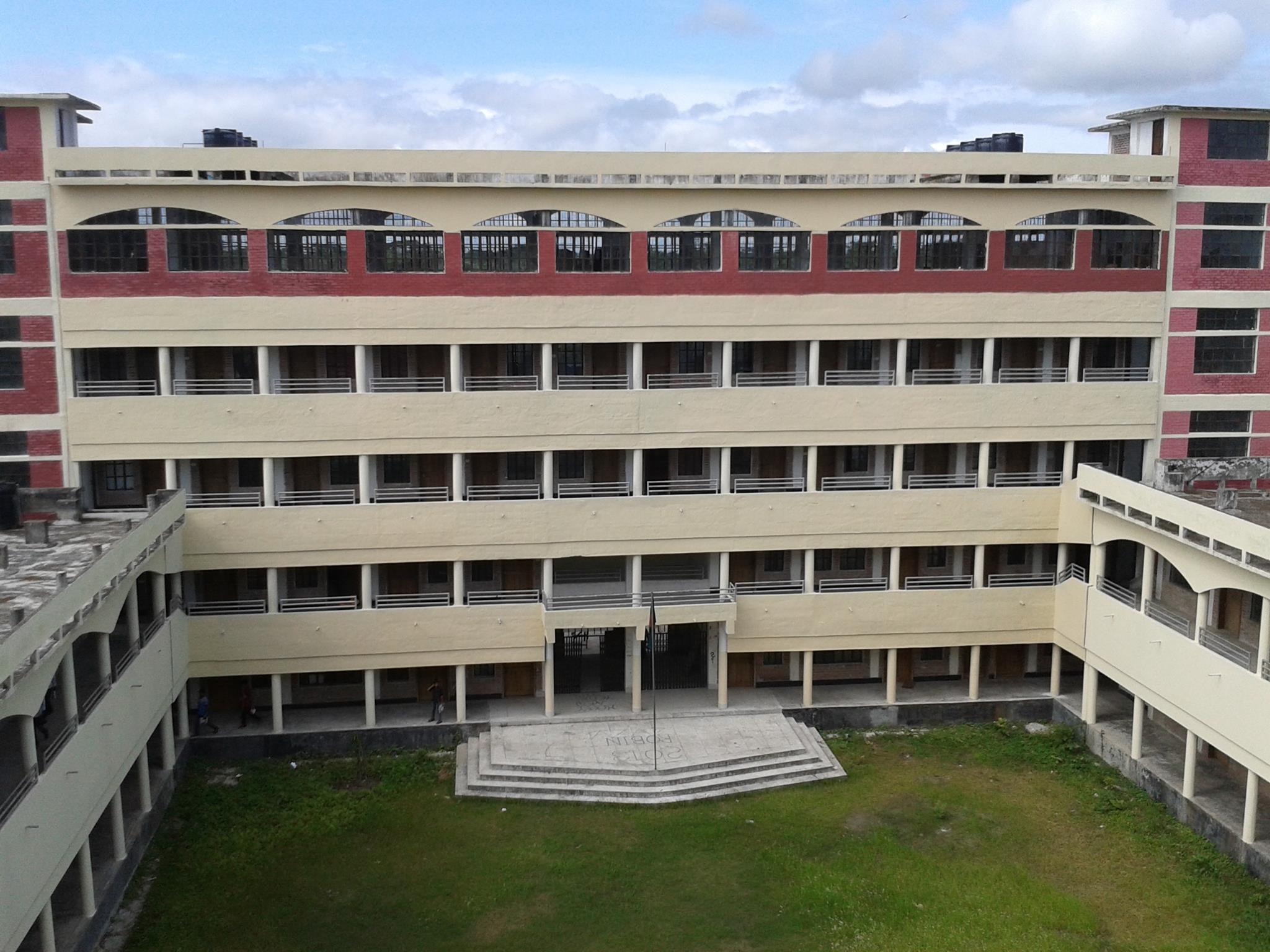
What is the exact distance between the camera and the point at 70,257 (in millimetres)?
24328

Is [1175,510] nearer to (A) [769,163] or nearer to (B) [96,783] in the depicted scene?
(A) [769,163]

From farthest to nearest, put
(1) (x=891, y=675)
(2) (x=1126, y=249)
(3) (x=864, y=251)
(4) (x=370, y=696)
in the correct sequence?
(1) (x=891, y=675), (2) (x=1126, y=249), (3) (x=864, y=251), (4) (x=370, y=696)

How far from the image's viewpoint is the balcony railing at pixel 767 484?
1110 inches

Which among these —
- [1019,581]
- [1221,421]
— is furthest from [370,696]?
[1221,421]

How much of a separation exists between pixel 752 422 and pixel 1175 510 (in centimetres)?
914

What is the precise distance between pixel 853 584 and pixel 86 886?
17979mm

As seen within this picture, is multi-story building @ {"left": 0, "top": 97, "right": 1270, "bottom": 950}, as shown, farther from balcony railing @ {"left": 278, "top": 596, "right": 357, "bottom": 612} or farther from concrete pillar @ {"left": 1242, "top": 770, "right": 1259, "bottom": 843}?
concrete pillar @ {"left": 1242, "top": 770, "right": 1259, "bottom": 843}

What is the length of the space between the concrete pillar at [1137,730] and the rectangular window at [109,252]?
76.7 feet

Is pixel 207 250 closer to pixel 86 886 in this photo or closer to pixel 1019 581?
pixel 86 886

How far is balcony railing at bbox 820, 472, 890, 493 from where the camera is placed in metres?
28.5

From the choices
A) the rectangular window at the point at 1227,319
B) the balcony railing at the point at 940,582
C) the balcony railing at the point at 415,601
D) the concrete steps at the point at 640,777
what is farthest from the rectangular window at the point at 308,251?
Result: the rectangular window at the point at 1227,319

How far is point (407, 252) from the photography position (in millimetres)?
25281

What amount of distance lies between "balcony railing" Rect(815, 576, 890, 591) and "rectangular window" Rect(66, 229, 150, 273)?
17333 mm

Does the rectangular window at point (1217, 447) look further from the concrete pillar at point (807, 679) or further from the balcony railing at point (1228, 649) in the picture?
the concrete pillar at point (807, 679)
